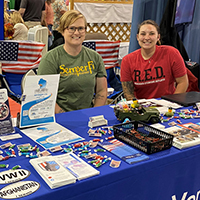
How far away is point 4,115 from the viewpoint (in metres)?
1.28

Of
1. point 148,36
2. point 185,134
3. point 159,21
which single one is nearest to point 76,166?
point 185,134

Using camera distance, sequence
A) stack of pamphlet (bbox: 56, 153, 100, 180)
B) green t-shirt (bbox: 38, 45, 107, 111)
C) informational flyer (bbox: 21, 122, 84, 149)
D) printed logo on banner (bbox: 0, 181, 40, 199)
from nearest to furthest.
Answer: printed logo on banner (bbox: 0, 181, 40, 199), stack of pamphlet (bbox: 56, 153, 100, 180), informational flyer (bbox: 21, 122, 84, 149), green t-shirt (bbox: 38, 45, 107, 111)

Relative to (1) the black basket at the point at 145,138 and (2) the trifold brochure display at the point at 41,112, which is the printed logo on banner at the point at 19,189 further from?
(1) the black basket at the point at 145,138

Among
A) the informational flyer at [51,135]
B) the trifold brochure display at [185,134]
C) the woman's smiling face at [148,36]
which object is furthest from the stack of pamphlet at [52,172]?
the woman's smiling face at [148,36]

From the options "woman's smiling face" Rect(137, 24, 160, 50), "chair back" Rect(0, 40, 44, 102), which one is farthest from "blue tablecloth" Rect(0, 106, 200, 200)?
"chair back" Rect(0, 40, 44, 102)

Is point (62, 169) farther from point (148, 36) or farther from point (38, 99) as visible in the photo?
point (148, 36)

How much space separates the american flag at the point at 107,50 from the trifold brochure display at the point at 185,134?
2.33 metres

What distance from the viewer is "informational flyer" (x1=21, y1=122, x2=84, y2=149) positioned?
3.99 feet

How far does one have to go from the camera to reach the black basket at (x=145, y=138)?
116cm

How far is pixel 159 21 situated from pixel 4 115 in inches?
99.4

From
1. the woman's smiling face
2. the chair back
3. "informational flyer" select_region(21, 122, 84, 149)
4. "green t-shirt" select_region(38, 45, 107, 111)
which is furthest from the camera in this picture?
the chair back

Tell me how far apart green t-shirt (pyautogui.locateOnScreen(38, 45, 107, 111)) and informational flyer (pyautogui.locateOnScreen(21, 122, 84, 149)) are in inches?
22.2

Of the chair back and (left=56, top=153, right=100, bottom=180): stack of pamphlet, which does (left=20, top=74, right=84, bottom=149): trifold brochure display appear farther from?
the chair back

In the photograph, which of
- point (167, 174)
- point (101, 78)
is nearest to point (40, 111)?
point (167, 174)
